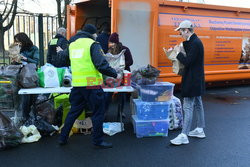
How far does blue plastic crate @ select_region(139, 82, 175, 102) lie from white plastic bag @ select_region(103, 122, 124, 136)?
2.34 ft

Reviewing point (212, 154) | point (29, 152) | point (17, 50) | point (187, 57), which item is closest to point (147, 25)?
point (187, 57)

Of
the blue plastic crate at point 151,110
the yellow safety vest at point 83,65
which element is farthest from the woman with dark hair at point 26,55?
the blue plastic crate at point 151,110

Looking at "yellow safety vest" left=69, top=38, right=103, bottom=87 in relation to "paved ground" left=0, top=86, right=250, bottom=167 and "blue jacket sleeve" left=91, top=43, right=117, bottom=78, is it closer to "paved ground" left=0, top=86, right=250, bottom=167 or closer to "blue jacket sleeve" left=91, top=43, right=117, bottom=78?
"blue jacket sleeve" left=91, top=43, right=117, bottom=78

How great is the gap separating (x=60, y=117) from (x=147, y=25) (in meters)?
2.82

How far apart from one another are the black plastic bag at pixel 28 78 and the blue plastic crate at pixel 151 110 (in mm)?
1572

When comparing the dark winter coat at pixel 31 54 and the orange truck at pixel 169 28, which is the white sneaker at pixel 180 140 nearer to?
the orange truck at pixel 169 28

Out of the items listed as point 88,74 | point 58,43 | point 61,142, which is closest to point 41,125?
point 61,142

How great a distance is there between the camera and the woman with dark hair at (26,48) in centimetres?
493

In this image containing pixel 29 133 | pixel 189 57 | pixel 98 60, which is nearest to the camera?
pixel 98 60

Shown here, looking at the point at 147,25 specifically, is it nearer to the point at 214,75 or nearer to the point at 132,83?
the point at 132,83

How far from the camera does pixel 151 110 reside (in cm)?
436

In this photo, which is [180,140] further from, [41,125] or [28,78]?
[28,78]

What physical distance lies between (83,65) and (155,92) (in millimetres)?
1282

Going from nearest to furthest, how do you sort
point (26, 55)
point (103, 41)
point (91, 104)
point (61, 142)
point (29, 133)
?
point (91, 104), point (61, 142), point (29, 133), point (26, 55), point (103, 41)
